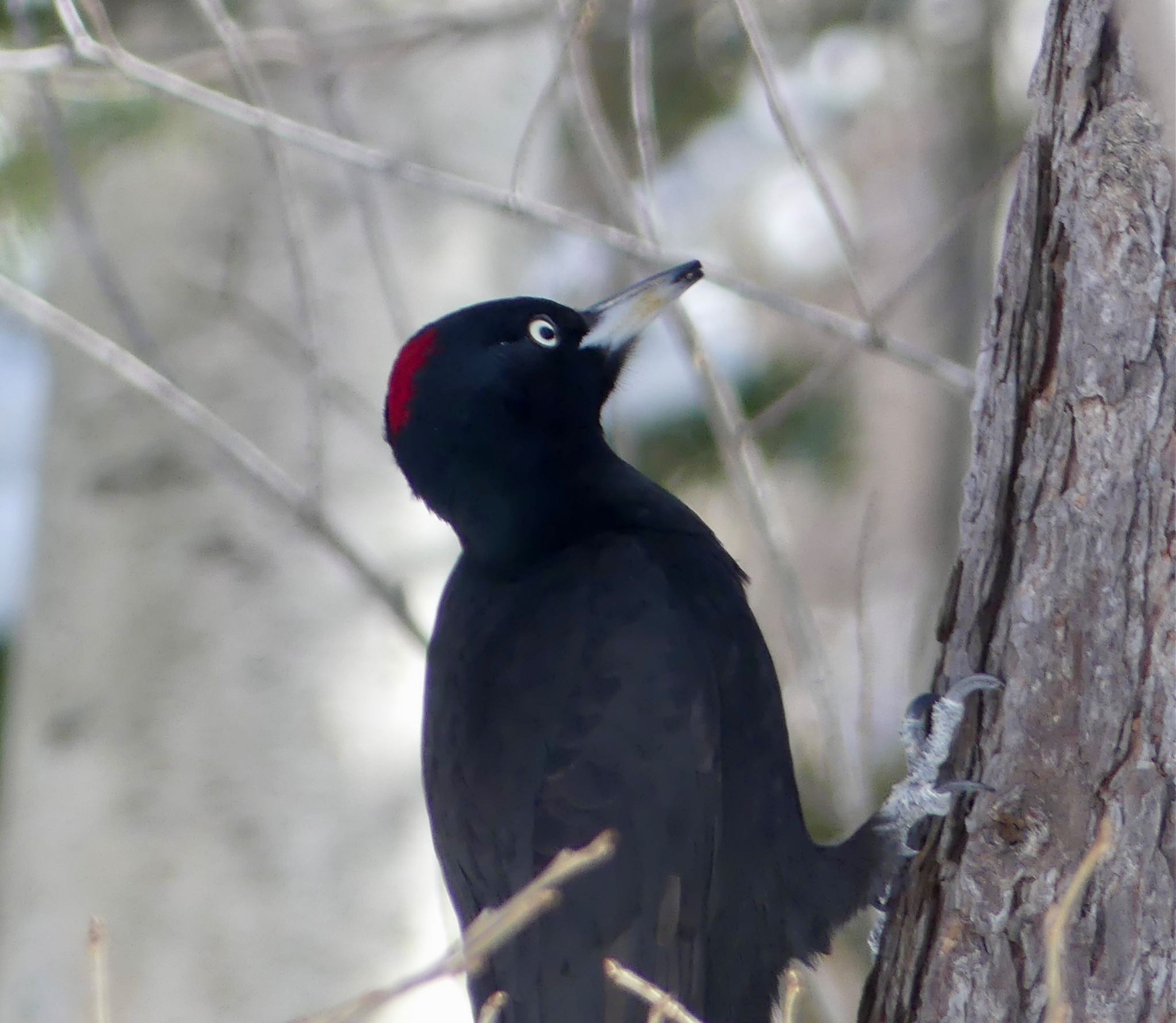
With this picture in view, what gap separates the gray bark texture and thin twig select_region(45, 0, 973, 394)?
Result: 0.84 m

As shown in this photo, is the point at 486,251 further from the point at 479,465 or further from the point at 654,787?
the point at 654,787

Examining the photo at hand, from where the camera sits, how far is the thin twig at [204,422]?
338 cm

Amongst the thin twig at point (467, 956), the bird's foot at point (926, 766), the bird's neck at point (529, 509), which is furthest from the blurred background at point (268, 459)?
the thin twig at point (467, 956)

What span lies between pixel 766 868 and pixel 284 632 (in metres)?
1.85

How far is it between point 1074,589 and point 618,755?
877mm

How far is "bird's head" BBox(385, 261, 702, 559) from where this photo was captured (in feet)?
10.2

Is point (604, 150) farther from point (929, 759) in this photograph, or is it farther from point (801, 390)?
point (929, 759)

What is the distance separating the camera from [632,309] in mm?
3293

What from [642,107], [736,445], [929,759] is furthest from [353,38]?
[929,759]

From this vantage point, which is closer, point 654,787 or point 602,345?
point 654,787

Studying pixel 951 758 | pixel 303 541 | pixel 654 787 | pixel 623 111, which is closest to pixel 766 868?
pixel 654 787

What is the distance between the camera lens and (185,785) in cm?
411

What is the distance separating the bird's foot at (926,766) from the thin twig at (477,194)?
3.06 ft

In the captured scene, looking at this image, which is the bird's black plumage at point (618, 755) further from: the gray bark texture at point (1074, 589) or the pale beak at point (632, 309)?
the gray bark texture at point (1074, 589)
